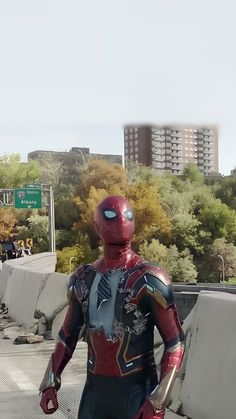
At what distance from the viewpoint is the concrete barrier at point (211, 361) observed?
4605 mm

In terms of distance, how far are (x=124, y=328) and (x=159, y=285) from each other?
264mm

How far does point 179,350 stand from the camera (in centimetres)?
288

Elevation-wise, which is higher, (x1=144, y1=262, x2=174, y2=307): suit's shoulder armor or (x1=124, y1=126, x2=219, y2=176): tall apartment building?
(x1=124, y1=126, x2=219, y2=176): tall apartment building

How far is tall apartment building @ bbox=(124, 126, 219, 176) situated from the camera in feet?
330

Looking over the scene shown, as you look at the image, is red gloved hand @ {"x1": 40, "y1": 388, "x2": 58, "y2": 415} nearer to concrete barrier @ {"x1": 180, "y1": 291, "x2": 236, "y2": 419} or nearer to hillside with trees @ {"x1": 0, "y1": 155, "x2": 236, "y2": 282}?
concrete barrier @ {"x1": 180, "y1": 291, "x2": 236, "y2": 419}

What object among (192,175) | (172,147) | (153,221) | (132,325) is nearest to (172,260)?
(153,221)

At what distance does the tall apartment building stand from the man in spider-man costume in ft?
294

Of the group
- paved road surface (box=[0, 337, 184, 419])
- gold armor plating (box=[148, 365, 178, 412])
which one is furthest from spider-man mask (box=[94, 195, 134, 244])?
paved road surface (box=[0, 337, 184, 419])

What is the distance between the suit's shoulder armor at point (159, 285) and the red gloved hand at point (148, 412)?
0.47 metres

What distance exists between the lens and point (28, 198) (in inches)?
1383

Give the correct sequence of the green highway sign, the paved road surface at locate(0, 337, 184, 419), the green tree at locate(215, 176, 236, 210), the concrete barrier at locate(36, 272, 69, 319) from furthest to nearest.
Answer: the green tree at locate(215, 176, 236, 210)
the green highway sign
the concrete barrier at locate(36, 272, 69, 319)
the paved road surface at locate(0, 337, 184, 419)

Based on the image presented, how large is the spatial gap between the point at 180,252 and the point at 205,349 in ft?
139

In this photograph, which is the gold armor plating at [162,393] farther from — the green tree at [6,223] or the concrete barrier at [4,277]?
the green tree at [6,223]

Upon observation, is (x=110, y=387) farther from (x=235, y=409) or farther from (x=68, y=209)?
(x=68, y=209)
